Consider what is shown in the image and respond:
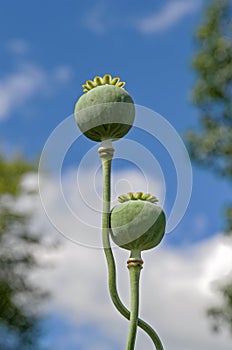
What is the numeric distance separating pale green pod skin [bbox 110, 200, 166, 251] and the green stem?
4 centimetres

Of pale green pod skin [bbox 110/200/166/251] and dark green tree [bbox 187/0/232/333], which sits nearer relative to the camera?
pale green pod skin [bbox 110/200/166/251]

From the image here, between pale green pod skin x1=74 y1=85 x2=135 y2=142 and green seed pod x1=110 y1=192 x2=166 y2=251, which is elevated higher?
pale green pod skin x1=74 y1=85 x2=135 y2=142

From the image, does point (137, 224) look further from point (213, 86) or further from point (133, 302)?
point (213, 86)

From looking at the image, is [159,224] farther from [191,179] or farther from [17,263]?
[17,263]

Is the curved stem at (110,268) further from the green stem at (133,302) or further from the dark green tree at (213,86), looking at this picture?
the dark green tree at (213,86)

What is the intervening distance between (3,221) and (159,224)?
36.9 feet

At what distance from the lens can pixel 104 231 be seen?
1223mm

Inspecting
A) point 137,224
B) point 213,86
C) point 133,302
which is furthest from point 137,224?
point 213,86

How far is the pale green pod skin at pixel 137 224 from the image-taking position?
122cm

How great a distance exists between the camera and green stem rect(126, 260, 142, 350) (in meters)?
1.20

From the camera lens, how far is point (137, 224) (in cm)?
122

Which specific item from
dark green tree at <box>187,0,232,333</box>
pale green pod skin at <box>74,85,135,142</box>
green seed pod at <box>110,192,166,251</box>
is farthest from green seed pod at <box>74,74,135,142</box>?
dark green tree at <box>187,0,232,333</box>

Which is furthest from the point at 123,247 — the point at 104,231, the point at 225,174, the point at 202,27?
the point at 202,27

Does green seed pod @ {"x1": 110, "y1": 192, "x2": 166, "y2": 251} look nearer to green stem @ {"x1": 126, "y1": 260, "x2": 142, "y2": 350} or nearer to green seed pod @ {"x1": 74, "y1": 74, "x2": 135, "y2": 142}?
green stem @ {"x1": 126, "y1": 260, "x2": 142, "y2": 350}
